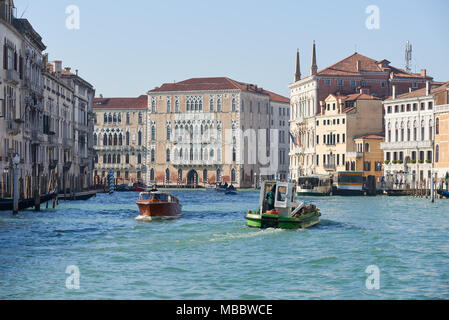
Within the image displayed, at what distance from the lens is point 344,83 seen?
9188 cm

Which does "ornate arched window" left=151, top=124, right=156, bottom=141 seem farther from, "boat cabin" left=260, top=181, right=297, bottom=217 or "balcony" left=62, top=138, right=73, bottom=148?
"boat cabin" left=260, top=181, right=297, bottom=217

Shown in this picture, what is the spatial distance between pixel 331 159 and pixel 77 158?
1102 inches

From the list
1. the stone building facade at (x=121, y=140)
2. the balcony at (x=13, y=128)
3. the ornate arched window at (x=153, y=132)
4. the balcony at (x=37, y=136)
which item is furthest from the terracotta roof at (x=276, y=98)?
the balcony at (x=13, y=128)

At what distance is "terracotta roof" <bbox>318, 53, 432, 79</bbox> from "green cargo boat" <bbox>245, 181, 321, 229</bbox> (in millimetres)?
61755

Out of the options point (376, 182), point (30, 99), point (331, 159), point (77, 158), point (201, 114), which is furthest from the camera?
point (201, 114)

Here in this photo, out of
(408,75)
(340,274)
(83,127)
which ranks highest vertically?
(408,75)

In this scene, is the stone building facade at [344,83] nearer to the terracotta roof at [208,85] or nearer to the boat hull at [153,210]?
the terracotta roof at [208,85]

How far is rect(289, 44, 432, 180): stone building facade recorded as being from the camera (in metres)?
90.8

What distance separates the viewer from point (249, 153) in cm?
10494

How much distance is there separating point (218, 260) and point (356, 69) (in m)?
73.9

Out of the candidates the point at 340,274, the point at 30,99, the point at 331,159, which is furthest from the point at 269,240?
the point at 331,159

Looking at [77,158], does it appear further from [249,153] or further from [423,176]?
[249,153]

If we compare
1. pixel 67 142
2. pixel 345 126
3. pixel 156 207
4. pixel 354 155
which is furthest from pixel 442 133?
pixel 156 207

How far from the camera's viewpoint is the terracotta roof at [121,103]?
109 meters
